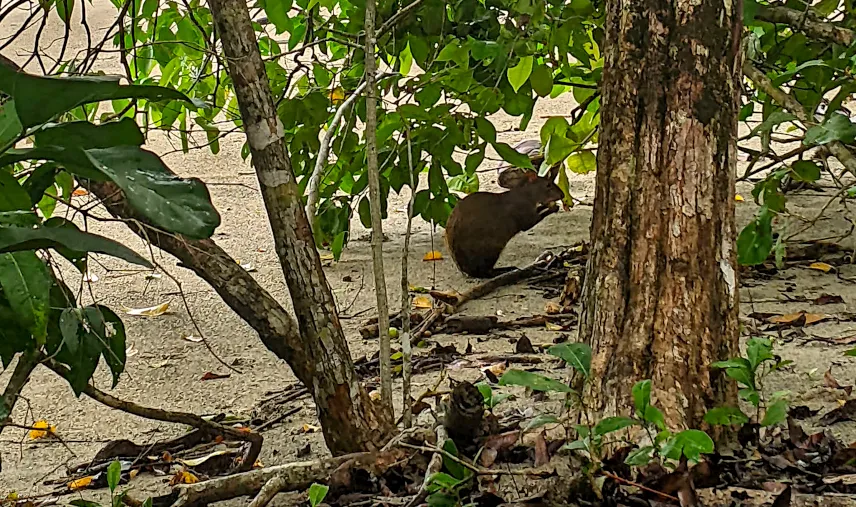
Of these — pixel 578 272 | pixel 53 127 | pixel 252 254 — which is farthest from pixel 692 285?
pixel 252 254

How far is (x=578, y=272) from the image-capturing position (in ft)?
9.34

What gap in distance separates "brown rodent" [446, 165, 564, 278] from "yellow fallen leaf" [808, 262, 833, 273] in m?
0.88

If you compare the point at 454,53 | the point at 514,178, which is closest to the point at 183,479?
the point at 454,53

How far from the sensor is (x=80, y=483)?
168cm

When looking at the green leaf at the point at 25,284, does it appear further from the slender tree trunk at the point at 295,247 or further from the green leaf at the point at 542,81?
the green leaf at the point at 542,81

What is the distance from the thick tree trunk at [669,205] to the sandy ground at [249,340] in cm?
37

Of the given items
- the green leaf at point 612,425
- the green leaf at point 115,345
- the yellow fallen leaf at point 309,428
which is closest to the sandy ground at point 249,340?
the yellow fallen leaf at point 309,428

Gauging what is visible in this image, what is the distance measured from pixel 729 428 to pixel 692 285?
25 centimetres

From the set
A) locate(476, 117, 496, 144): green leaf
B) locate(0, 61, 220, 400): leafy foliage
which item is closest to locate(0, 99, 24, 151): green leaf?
locate(0, 61, 220, 400): leafy foliage

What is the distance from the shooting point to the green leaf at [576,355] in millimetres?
1323

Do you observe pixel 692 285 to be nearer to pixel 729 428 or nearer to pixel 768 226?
pixel 729 428

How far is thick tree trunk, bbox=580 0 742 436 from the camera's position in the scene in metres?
1.33

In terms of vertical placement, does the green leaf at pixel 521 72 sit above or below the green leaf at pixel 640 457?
above

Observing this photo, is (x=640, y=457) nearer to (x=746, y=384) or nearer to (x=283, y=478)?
(x=746, y=384)
